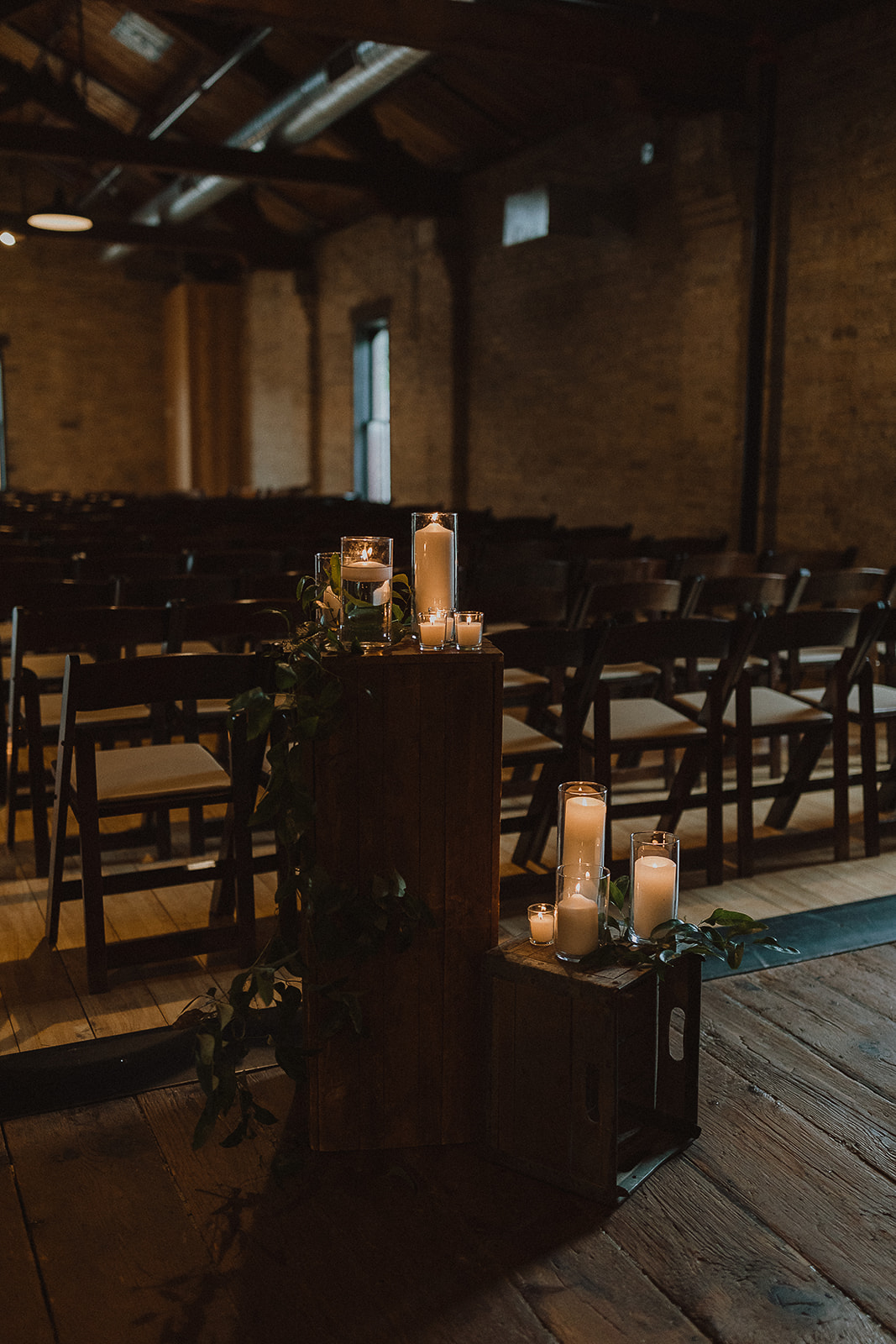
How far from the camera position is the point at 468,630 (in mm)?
2016

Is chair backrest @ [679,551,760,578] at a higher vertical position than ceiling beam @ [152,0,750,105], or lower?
lower

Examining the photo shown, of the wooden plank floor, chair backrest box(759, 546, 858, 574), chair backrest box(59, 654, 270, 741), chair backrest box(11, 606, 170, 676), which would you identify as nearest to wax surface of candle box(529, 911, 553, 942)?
the wooden plank floor

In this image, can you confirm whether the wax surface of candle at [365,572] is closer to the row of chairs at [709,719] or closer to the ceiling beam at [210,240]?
the row of chairs at [709,719]

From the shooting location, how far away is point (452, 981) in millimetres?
1997

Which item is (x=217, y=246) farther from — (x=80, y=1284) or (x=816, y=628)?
(x=80, y=1284)

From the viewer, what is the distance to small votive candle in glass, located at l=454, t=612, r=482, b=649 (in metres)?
2.01

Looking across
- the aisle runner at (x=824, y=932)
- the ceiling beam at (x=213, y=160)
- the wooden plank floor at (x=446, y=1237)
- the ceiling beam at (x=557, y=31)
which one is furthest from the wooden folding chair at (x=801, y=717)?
the ceiling beam at (x=213, y=160)

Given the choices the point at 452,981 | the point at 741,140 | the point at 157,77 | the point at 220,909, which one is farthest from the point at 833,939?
the point at 157,77

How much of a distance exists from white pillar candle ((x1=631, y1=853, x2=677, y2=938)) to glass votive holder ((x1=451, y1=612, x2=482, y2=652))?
48 centimetres

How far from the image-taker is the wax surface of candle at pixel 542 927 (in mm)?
2006

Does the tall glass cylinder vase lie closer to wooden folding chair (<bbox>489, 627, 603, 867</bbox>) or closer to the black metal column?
wooden folding chair (<bbox>489, 627, 603, 867</bbox>)

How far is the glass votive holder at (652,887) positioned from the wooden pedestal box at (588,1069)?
84mm

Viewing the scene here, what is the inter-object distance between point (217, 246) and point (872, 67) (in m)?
9.63

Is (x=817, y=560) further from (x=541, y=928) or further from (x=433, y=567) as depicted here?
(x=541, y=928)
